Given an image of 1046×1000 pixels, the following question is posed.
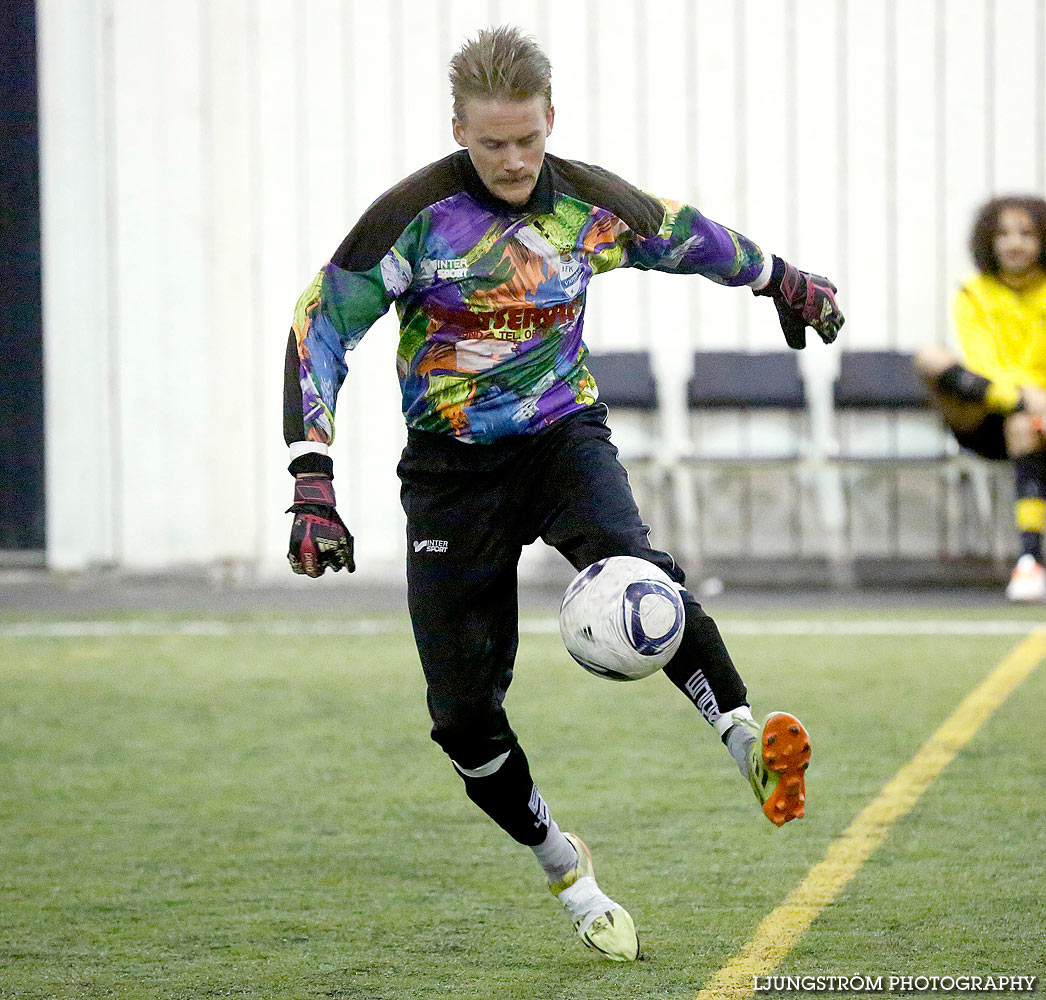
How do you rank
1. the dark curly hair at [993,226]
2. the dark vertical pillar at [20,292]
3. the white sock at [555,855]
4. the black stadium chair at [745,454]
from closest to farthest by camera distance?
the white sock at [555,855], the dark curly hair at [993,226], the black stadium chair at [745,454], the dark vertical pillar at [20,292]

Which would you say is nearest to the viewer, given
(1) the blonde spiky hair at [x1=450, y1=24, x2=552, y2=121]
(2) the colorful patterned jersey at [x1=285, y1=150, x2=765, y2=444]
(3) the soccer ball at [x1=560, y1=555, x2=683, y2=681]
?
(3) the soccer ball at [x1=560, y1=555, x2=683, y2=681]

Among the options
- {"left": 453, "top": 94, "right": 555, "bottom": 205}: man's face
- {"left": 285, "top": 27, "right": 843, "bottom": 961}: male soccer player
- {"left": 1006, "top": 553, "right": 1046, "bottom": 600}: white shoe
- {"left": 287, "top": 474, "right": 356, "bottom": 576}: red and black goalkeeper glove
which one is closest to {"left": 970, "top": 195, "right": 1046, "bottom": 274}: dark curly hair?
{"left": 285, "top": 27, "right": 843, "bottom": 961}: male soccer player

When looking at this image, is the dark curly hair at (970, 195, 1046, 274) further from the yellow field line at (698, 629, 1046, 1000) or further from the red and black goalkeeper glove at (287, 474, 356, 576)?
the red and black goalkeeper glove at (287, 474, 356, 576)

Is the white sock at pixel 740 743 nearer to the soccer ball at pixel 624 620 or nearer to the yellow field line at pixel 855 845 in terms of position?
the soccer ball at pixel 624 620

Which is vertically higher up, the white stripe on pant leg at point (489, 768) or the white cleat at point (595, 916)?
the white stripe on pant leg at point (489, 768)

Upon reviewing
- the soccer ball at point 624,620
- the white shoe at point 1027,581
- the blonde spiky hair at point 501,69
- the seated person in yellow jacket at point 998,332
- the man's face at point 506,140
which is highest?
the blonde spiky hair at point 501,69

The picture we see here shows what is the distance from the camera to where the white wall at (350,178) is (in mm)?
12266

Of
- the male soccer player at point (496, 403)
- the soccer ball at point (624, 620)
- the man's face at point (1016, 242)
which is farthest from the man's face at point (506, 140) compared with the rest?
the man's face at point (1016, 242)

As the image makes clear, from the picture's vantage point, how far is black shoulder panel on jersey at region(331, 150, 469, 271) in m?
3.97

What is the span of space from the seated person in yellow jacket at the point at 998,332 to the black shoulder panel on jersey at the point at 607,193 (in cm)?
218

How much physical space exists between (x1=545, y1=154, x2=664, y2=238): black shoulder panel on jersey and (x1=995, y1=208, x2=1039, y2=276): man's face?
10.9 ft

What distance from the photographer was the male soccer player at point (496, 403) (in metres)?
3.97

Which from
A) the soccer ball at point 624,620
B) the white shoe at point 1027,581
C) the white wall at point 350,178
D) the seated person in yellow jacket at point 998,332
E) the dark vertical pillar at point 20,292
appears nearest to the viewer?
the soccer ball at point 624,620

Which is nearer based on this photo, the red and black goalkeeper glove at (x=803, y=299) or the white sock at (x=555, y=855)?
the white sock at (x=555, y=855)
